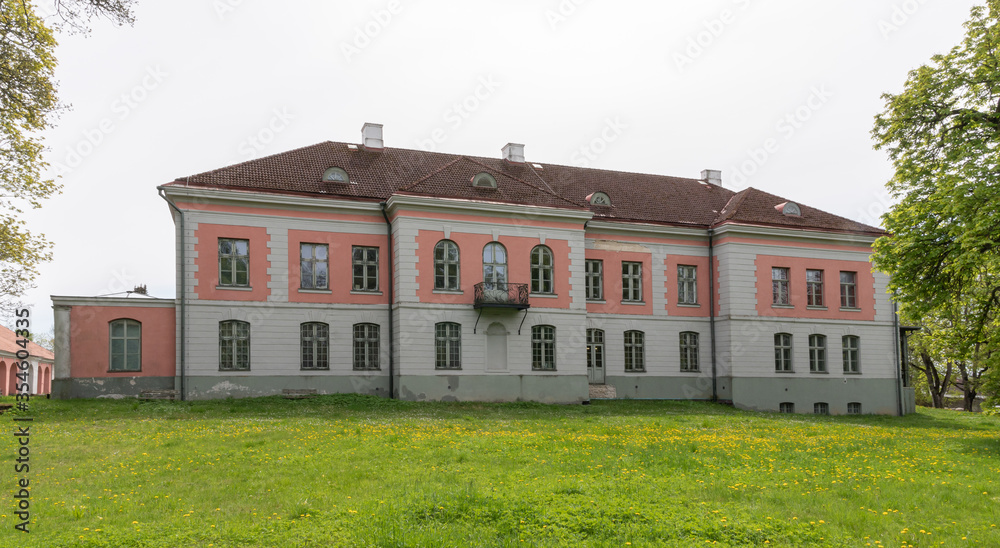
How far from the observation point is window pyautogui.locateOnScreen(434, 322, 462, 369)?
26.6 metres

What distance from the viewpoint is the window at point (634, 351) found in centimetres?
3066

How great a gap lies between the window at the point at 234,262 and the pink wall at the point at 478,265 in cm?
576

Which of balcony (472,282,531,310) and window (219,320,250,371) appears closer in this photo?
window (219,320,250,371)

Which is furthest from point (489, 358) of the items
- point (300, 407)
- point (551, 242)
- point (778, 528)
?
point (778, 528)

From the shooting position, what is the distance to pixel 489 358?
1069 inches

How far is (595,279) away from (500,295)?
5173 mm

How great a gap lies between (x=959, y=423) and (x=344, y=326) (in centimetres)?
2248

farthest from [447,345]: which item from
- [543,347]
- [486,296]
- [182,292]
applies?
[182,292]

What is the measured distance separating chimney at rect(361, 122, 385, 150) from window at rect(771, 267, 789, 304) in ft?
55.7

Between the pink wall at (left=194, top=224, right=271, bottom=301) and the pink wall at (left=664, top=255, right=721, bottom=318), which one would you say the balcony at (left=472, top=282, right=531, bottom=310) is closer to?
the pink wall at (left=194, top=224, right=271, bottom=301)

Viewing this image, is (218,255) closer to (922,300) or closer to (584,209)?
(584,209)

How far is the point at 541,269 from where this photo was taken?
28188 millimetres

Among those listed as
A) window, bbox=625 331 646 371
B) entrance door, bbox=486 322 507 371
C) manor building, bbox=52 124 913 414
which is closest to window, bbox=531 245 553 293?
manor building, bbox=52 124 913 414

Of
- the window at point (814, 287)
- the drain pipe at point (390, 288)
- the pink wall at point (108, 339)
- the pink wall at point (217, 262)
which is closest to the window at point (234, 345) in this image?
the pink wall at point (217, 262)
